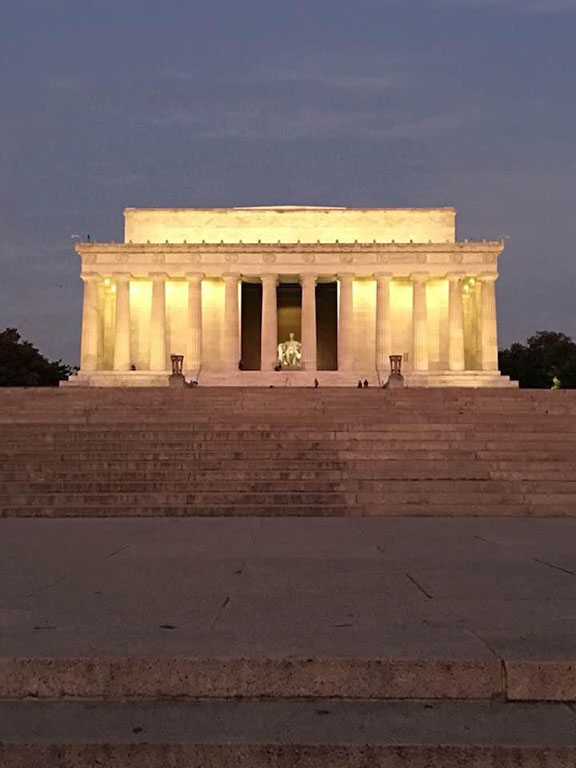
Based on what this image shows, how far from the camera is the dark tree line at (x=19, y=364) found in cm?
6962

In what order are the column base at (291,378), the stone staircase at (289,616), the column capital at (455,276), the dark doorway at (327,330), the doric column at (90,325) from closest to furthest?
1. the stone staircase at (289,616)
2. the column base at (291,378)
3. the column capital at (455,276)
4. the doric column at (90,325)
5. the dark doorway at (327,330)

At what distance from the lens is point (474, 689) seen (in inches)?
193

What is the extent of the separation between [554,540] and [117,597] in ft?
25.1

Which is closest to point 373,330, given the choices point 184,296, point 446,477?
point 184,296

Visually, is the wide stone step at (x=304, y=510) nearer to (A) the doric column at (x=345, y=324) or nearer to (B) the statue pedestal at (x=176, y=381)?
(B) the statue pedestal at (x=176, y=381)

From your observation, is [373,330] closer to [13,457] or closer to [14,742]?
[13,457]

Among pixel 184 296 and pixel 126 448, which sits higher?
pixel 184 296

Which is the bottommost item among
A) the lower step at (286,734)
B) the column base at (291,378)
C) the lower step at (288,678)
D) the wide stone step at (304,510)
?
the wide stone step at (304,510)

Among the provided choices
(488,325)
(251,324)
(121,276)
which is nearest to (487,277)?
(488,325)

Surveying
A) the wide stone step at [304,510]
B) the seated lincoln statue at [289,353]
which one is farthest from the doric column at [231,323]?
the wide stone step at [304,510]

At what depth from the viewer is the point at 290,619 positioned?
20.3 ft

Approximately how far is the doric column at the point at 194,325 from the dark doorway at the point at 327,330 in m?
12.3

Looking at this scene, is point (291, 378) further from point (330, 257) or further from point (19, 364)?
point (19, 364)

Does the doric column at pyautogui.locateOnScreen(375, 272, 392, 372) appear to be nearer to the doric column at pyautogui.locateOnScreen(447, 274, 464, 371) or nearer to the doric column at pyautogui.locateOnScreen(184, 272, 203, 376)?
the doric column at pyautogui.locateOnScreen(447, 274, 464, 371)
